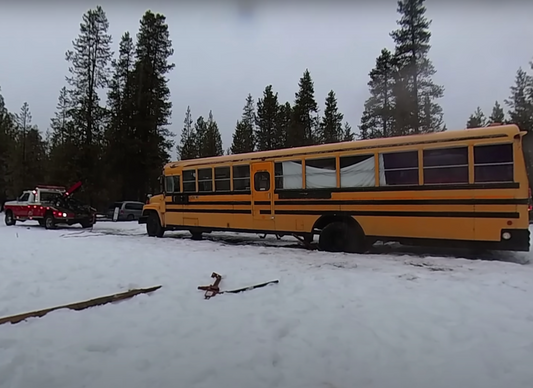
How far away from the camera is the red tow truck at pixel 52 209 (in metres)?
18.6

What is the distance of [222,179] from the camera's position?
1228 centimetres

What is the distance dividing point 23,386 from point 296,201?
8.02 m

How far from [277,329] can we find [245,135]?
4251cm

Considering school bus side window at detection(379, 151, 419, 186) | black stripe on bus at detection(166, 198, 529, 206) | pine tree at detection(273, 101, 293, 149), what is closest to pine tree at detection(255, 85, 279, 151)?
pine tree at detection(273, 101, 293, 149)

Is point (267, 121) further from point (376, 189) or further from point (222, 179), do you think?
point (376, 189)

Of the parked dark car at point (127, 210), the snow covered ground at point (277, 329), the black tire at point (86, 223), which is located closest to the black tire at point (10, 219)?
the black tire at point (86, 223)

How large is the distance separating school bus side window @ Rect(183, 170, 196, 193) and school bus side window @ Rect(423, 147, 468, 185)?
707 cm

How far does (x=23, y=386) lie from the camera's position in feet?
10.5

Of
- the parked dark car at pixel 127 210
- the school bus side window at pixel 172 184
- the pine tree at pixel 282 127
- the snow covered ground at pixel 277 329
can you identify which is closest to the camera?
the snow covered ground at pixel 277 329

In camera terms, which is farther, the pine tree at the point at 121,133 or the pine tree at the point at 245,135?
the pine tree at the point at 245,135

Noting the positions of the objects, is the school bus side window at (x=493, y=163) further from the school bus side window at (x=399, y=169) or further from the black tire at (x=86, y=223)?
the black tire at (x=86, y=223)

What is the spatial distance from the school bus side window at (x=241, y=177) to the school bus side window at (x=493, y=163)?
579cm

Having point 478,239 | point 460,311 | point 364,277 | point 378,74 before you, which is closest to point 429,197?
point 478,239

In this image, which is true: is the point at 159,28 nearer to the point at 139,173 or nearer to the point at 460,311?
the point at 139,173
